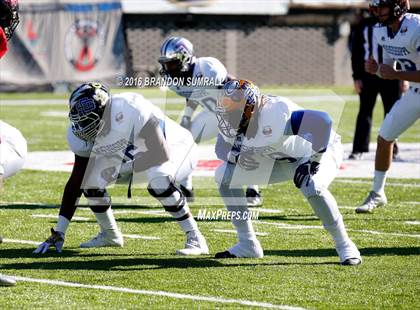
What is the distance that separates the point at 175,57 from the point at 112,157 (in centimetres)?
193

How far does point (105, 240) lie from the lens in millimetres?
7004

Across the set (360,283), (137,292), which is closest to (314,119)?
(360,283)

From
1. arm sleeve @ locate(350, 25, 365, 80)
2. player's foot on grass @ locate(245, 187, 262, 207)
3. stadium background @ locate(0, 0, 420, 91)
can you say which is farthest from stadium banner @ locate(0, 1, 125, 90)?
player's foot on grass @ locate(245, 187, 262, 207)

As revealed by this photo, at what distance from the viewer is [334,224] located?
20.5 ft

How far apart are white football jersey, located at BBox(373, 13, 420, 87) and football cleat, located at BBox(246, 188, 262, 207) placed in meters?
1.69

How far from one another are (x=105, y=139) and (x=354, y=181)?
4371 mm

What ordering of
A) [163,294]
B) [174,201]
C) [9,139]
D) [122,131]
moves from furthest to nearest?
[9,139] < [122,131] < [174,201] < [163,294]

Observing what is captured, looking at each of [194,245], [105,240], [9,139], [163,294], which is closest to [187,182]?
[105,240]

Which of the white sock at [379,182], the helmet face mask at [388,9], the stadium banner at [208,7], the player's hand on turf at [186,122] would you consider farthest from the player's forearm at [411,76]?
the stadium banner at [208,7]

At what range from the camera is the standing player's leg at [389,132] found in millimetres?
8336

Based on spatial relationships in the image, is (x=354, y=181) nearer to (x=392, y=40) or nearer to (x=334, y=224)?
(x=392, y=40)

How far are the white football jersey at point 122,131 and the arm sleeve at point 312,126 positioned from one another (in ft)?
3.50

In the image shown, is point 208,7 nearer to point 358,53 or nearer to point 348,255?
point 358,53

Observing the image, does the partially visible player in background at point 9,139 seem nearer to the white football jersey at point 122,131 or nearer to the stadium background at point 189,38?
the white football jersey at point 122,131
